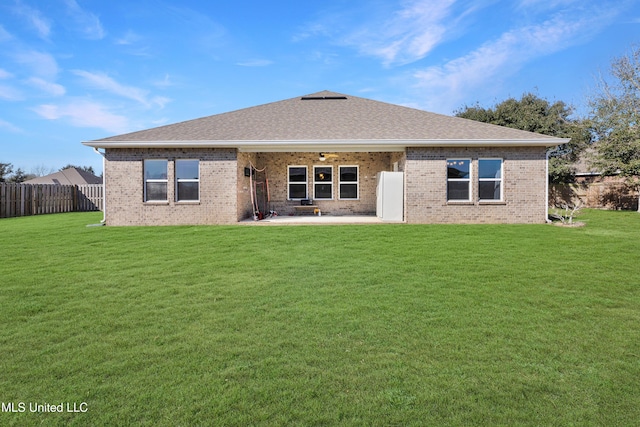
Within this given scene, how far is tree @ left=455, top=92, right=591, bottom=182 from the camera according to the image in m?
22.7

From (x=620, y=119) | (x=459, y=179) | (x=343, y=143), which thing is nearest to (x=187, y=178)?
(x=343, y=143)

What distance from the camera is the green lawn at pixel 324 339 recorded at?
231cm

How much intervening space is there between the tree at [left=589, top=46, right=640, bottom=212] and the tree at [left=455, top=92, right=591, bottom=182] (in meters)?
1.22

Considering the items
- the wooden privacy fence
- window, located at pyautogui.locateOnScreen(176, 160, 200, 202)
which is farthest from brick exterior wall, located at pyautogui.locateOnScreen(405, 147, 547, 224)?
the wooden privacy fence

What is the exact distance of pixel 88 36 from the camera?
13562mm

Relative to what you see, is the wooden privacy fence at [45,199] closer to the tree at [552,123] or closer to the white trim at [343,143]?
the white trim at [343,143]

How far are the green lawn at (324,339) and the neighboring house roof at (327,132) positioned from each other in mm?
6402

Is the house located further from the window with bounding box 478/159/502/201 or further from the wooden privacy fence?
the wooden privacy fence

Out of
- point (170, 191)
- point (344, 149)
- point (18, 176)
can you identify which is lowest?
point (170, 191)

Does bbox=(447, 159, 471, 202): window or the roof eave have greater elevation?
the roof eave

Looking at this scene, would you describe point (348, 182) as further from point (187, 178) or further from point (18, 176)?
point (18, 176)

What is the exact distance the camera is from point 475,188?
13.0 metres

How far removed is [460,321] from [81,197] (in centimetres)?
2487

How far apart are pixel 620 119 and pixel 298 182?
1966cm
